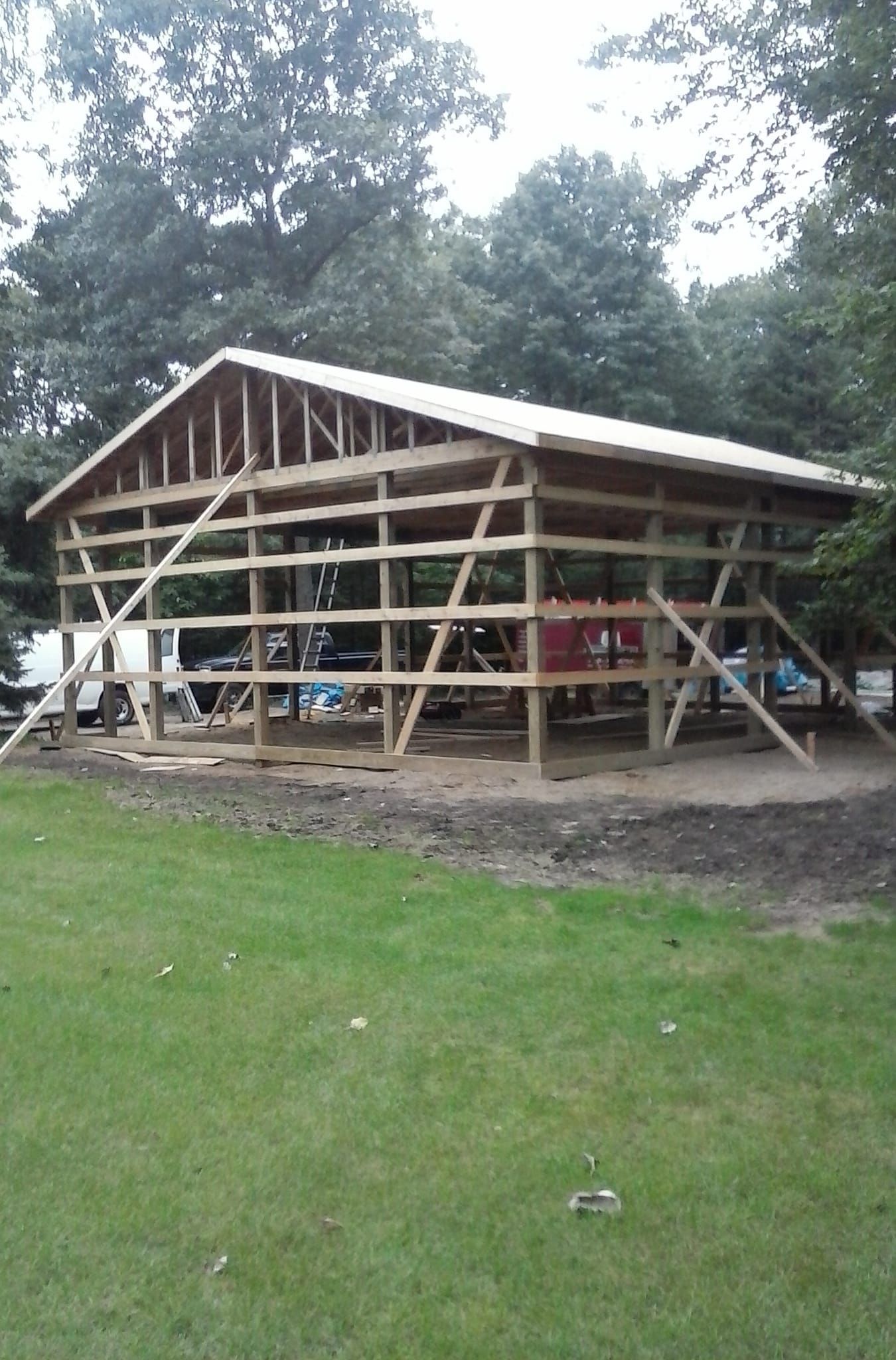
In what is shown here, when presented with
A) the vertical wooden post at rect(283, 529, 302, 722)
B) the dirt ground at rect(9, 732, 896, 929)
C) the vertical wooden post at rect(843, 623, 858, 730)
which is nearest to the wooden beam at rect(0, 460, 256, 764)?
the dirt ground at rect(9, 732, 896, 929)

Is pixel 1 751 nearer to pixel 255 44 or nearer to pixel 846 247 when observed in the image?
pixel 846 247

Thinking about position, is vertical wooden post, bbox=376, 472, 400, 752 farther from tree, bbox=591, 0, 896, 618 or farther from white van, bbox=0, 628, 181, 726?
white van, bbox=0, 628, 181, 726

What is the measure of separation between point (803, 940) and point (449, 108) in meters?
27.3

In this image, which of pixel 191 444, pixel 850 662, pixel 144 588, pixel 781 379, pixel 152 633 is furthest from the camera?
pixel 781 379

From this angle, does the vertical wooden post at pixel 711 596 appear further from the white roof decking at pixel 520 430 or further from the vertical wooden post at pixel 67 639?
the vertical wooden post at pixel 67 639

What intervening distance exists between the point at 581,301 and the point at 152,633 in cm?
2196

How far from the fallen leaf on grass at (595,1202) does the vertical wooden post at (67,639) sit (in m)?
13.7

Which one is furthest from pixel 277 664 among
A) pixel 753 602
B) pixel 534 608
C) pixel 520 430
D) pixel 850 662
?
pixel 520 430

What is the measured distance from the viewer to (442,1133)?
3.94 meters

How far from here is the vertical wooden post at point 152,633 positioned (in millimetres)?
15172

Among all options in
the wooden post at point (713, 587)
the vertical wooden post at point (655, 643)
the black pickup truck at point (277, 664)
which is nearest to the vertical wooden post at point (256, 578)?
the vertical wooden post at point (655, 643)

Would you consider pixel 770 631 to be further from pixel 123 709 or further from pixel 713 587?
pixel 123 709

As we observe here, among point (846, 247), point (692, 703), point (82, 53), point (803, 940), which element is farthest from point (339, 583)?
point (803, 940)

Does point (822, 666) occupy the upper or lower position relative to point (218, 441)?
lower
